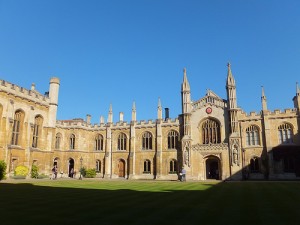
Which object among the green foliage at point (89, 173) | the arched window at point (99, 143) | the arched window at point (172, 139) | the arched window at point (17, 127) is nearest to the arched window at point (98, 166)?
the arched window at point (99, 143)

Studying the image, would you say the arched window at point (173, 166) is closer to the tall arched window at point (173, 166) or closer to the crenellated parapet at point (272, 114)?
the tall arched window at point (173, 166)

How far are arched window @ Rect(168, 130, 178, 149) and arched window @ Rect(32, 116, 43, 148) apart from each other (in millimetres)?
20478

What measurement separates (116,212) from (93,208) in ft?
4.01

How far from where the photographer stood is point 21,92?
122ft

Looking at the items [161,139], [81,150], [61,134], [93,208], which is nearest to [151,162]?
[161,139]

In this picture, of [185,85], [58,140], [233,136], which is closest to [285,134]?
[233,136]

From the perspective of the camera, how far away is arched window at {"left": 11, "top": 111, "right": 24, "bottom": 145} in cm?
3562

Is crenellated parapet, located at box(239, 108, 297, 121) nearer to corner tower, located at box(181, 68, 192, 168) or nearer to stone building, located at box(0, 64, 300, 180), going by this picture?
stone building, located at box(0, 64, 300, 180)

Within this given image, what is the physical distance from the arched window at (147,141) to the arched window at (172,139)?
3.61 m

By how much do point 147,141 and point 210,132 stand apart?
1104 cm

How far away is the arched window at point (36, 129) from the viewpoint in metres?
39.2

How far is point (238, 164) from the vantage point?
3656cm

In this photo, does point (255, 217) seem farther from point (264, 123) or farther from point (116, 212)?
point (264, 123)

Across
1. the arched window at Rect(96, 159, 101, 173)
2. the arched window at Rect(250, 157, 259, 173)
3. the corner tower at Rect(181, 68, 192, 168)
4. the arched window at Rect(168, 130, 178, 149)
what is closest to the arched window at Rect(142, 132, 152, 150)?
the arched window at Rect(168, 130, 178, 149)
